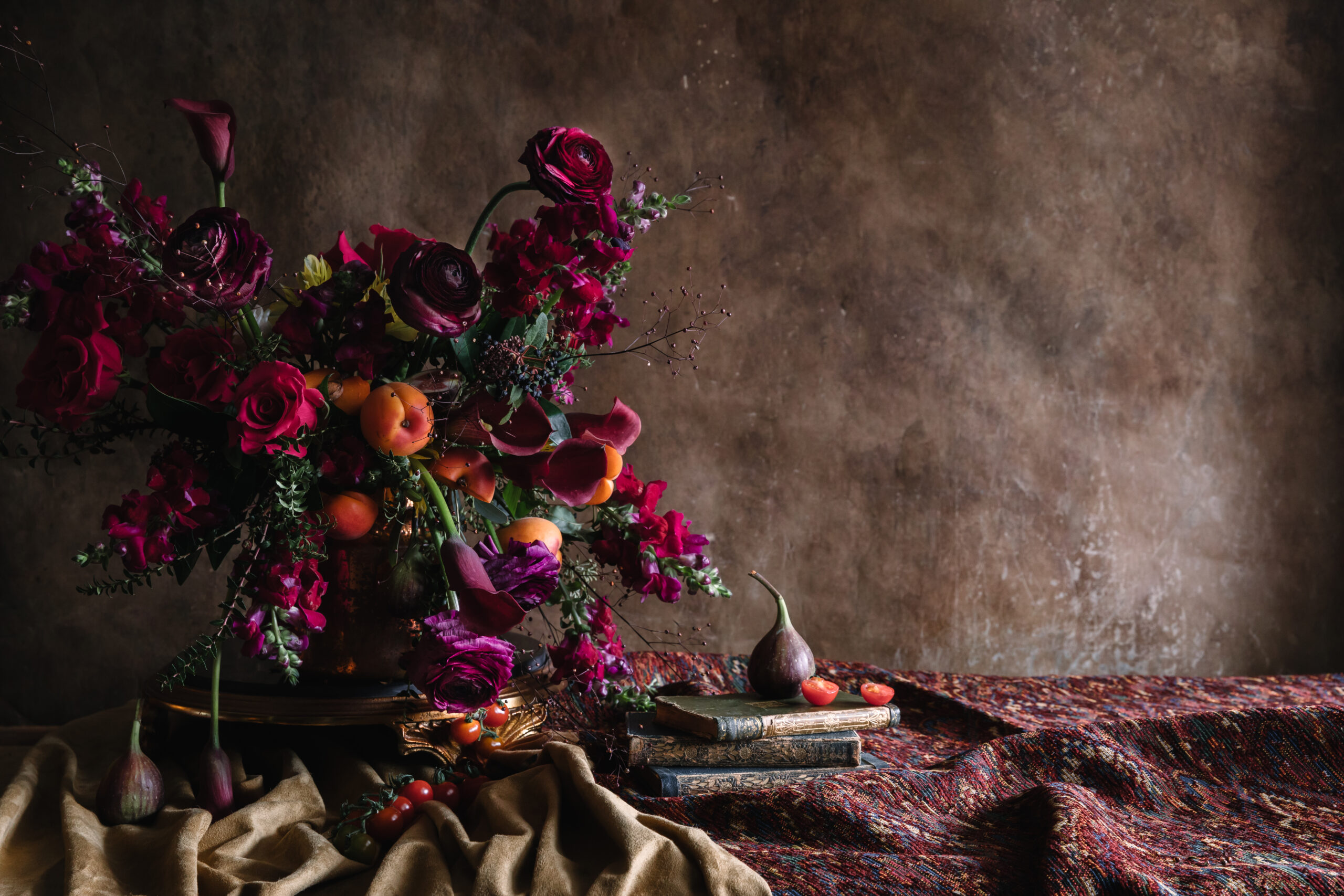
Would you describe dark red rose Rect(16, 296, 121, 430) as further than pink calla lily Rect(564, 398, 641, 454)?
No

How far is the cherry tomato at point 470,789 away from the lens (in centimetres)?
129

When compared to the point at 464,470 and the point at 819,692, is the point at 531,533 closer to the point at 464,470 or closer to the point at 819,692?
the point at 464,470

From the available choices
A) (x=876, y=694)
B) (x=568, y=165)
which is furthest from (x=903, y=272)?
(x=568, y=165)

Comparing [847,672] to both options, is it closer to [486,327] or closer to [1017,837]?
[1017,837]

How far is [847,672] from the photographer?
2.03 meters

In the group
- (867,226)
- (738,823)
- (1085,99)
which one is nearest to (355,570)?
(738,823)

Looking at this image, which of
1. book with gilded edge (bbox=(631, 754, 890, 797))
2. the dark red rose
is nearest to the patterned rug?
book with gilded edge (bbox=(631, 754, 890, 797))

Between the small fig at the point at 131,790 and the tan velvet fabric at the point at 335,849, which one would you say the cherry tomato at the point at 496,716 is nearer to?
the tan velvet fabric at the point at 335,849

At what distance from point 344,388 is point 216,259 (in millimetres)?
232

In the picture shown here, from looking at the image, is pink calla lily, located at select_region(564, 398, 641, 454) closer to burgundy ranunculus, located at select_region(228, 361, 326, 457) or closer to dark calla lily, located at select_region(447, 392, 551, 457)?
dark calla lily, located at select_region(447, 392, 551, 457)

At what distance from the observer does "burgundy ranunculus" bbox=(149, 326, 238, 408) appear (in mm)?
1238

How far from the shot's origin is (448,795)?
1.26 meters

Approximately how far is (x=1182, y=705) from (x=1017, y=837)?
82 centimetres

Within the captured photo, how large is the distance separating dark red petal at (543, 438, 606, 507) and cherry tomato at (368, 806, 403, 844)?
463mm
